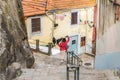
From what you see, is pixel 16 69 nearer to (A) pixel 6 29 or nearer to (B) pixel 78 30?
(A) pixel 6 29

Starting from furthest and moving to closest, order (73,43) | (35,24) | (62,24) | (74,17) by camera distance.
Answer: (73,43) → (74,17) → (62,24) → (35,24)

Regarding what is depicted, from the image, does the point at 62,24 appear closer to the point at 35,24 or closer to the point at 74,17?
the point at 74,17

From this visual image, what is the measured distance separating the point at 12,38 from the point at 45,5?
11.3 metres

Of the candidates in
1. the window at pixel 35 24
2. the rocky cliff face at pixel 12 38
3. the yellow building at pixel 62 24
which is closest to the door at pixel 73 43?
the yellow building at pixel 62 24

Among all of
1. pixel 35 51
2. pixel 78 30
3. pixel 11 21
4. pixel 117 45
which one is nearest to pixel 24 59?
pixel 11 21

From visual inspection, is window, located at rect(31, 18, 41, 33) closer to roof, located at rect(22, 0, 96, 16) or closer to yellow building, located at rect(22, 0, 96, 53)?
yellow building, located at rect(22, 0, 96, 53)

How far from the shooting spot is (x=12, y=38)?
12789 mm

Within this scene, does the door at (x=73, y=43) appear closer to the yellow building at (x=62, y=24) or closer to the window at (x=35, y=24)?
the yellow building at (x=62, y=24)

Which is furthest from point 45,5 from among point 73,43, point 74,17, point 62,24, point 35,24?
point 73,43

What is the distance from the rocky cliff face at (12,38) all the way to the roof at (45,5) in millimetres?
7104

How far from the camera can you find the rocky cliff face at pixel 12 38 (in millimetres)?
11570

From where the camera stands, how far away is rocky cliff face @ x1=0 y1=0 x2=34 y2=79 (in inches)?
456

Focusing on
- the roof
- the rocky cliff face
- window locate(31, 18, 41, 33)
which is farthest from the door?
the rocky cliff face

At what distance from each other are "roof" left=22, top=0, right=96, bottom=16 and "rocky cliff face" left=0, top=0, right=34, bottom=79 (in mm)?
7104
